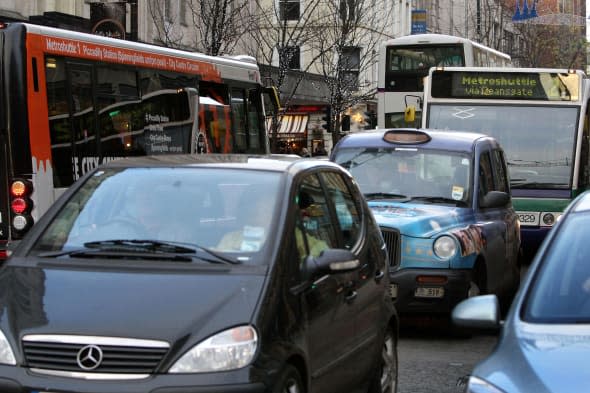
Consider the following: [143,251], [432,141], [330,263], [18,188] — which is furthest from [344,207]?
[18,188]

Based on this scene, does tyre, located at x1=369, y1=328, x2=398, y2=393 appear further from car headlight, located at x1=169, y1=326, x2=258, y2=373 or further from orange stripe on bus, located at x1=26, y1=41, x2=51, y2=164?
orange stripe on bus, located at x1=26, y1=41, x2=51, y2=164

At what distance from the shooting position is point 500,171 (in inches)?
472

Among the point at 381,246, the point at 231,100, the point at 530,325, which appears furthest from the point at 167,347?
the point at 231,100

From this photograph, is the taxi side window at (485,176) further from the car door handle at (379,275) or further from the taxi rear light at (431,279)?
the car door handle at (379,275)

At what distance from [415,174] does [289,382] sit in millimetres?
6321

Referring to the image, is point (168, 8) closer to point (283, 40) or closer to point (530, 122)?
point (283, 40)

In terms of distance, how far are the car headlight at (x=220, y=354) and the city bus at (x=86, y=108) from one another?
23.2ft

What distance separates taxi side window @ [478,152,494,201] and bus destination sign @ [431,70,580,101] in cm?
569

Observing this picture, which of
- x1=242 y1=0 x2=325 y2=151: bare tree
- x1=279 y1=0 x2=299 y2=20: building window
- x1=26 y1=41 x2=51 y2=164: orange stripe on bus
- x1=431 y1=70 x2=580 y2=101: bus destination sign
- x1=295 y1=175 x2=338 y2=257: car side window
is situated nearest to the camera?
x1=295 y1=175 x2=338 y2=257: car side window

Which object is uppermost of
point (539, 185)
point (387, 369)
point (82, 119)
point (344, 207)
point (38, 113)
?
point (38, 113)

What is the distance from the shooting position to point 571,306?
15.2 ft

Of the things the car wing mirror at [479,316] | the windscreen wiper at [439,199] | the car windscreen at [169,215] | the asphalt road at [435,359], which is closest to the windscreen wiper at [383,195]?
the windscreen wiper at [439,199]

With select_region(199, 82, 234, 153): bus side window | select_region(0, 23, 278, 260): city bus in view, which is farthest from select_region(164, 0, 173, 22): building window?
select_region(0, 23, 278, 260): city bus

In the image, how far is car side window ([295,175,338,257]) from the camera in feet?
18.2
